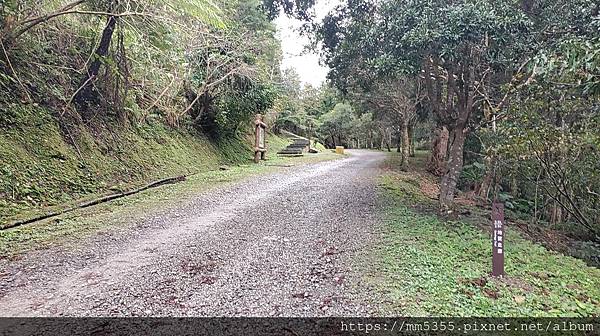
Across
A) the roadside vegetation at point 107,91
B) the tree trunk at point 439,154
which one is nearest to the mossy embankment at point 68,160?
the roadside vegetation at point 107,91

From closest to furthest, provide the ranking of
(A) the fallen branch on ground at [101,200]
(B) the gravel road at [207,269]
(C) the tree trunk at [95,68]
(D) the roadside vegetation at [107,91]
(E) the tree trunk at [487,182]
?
(B) the gravel road at [207,269] → (A) the fallen branch on ground at [101,200] → (D) the roadside vegetation at [107,91] → (C) the tree trunk at [95,68] → (E) the tree trunk at [487,182]

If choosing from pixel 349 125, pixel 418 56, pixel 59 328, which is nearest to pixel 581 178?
pixel 418 56

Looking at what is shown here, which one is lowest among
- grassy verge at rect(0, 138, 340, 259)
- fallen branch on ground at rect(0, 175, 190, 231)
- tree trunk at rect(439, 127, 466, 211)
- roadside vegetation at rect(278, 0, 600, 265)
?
grassy verge at rect(0, 138, 340, 259)

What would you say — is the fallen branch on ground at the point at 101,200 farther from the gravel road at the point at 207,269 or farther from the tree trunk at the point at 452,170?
the tree trunk at the point at 452,170

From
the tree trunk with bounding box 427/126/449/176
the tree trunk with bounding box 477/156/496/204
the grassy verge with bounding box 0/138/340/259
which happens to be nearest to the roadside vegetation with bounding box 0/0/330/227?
the grassy verge with bounding box 0/138/340/259

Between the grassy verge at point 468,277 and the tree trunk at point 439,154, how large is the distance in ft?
31.3

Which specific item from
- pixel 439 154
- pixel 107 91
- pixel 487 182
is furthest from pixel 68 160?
pixel 439 154

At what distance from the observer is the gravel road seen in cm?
320

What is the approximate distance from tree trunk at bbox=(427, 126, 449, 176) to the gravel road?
9.93 meters

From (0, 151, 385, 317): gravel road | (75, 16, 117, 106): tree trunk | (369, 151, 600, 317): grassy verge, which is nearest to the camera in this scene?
(0, 151, 385, 317): gravel road

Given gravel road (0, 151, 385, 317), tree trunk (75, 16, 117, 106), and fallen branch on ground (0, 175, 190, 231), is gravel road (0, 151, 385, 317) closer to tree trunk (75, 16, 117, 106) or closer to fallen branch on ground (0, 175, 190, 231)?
fallen branch on ground (0, 175, 190, 231)

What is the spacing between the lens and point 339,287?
3.62m

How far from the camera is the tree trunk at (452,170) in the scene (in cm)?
674

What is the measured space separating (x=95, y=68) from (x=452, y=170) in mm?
7949
